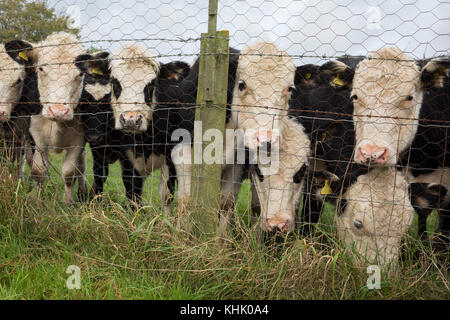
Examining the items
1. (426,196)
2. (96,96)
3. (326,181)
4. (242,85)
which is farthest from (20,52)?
(426,196)

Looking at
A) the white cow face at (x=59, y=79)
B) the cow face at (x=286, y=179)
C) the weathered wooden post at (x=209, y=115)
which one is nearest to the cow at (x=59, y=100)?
the white cow face at (x=59, y=79)

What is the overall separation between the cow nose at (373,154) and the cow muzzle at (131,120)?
207 cm

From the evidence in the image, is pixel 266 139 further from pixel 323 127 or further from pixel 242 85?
pixel 323 127

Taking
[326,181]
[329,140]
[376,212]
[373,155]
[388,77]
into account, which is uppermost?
[388,77]

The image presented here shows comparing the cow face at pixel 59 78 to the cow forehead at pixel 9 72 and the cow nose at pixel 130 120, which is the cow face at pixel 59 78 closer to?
the cow forehead at pixel 9 72

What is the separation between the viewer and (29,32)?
6789 millimetres

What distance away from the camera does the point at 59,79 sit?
186 inches

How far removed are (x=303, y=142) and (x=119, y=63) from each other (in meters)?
2.19

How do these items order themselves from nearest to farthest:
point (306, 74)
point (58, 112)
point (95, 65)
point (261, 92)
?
point (261, 92), point (306, 74), point (58, 112), point (95, 65)

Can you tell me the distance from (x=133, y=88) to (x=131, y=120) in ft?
1.69

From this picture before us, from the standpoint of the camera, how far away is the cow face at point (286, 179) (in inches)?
145

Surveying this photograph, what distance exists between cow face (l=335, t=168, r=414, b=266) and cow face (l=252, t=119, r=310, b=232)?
1.45 feet
